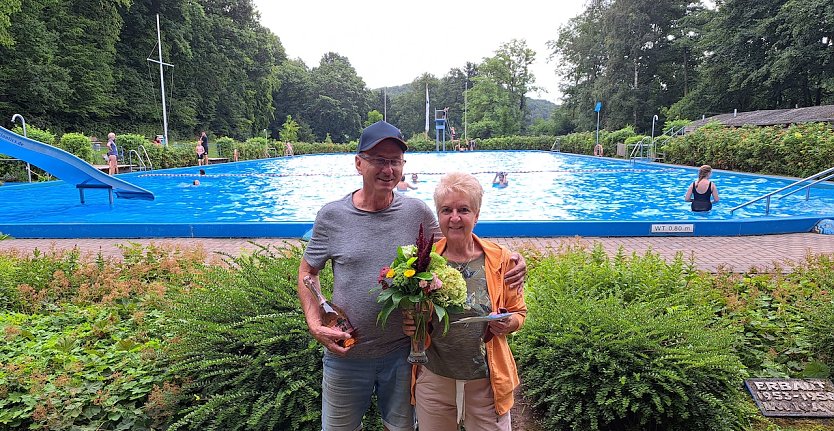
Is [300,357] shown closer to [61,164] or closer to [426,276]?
[426,276]

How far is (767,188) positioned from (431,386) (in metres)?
19.5

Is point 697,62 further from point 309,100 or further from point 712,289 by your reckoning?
point 712,289

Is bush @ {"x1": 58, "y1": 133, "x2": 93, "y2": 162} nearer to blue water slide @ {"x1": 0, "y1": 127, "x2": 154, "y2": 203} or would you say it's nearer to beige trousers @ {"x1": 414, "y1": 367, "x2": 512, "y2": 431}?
blue water slide @ {"x1": 0, "y1": 127, "x2": 154, "y2": 203}

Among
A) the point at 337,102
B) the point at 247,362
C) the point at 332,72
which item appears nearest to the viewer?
the point at 247,362

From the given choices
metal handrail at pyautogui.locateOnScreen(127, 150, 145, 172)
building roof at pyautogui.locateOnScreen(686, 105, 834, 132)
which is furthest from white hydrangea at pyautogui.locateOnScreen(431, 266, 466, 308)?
building roof at pyautogui.locateOnScreen(686, 105, 834, 132)

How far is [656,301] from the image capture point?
152 inches

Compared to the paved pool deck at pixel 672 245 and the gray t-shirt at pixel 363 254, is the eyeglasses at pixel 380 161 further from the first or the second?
the paved pool deck at pixel 672 245

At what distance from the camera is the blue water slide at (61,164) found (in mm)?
12711

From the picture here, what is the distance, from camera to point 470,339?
2.18 metres

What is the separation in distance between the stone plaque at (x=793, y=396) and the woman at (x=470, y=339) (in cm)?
223

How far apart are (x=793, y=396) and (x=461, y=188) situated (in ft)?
9.82

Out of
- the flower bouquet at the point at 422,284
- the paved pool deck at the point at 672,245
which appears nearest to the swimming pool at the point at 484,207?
the paved pool deck at the point at 672,245

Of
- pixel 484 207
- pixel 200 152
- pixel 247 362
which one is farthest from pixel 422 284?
pixel 200 152

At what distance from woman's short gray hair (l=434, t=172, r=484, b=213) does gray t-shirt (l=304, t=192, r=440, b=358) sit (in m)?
0.22
